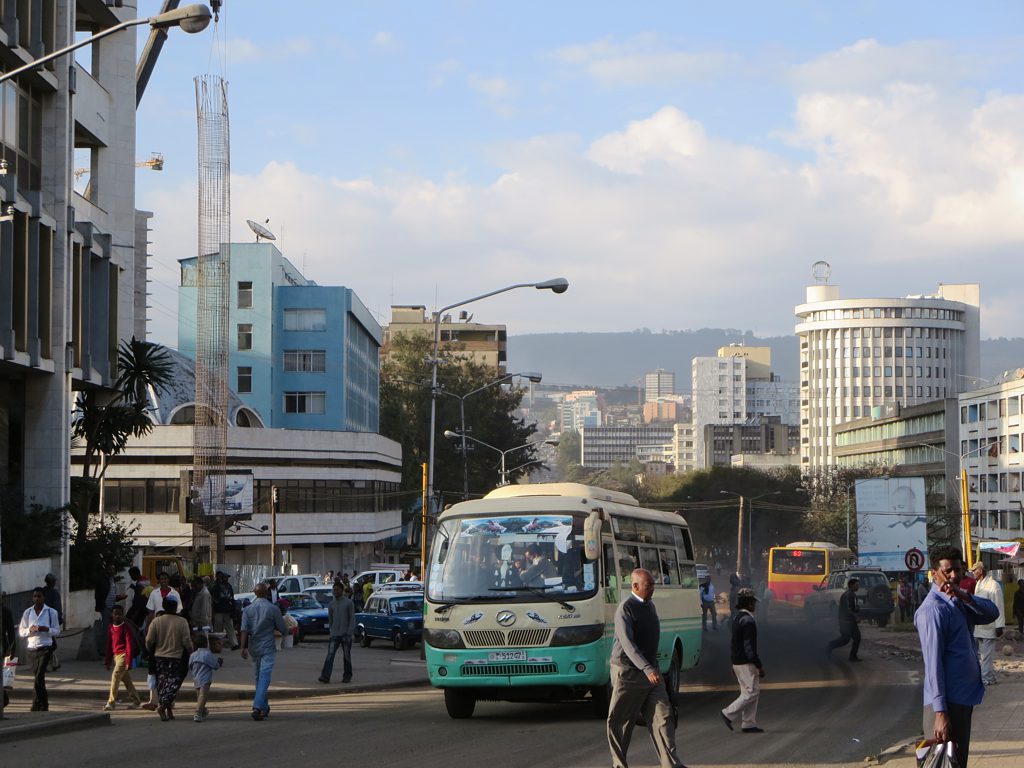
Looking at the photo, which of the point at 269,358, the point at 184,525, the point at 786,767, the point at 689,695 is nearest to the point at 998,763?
the point at 786,767

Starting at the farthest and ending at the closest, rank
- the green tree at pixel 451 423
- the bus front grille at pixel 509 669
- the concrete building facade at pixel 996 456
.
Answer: the concrete building facade at pixel 996 456 < the green tree at pixel 451 423 < the bus front grille at pixel 509 669

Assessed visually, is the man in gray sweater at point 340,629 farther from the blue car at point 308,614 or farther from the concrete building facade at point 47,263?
the blue car at point 308,614

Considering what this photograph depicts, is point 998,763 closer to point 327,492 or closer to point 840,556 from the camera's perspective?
point 840,556

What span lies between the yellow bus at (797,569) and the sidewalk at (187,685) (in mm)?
30643

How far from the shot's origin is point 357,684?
73.3 ft

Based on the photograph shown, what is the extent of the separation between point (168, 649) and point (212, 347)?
48.9m

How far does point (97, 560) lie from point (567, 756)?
74.1ft

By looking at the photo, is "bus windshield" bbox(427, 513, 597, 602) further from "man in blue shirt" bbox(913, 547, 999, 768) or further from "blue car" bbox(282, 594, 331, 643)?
"blue car" bbox(282, 594, 331, 643)

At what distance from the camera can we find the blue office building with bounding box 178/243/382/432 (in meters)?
88.1

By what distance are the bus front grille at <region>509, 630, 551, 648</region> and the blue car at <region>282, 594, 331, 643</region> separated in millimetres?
21273

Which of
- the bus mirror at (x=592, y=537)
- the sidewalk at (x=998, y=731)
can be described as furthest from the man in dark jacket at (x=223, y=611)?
the sidewalk at (x=998, y=731)

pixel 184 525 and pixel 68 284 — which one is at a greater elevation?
pixel 68 284

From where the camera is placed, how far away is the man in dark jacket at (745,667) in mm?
15203

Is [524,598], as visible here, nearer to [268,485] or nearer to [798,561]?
[798,561]
